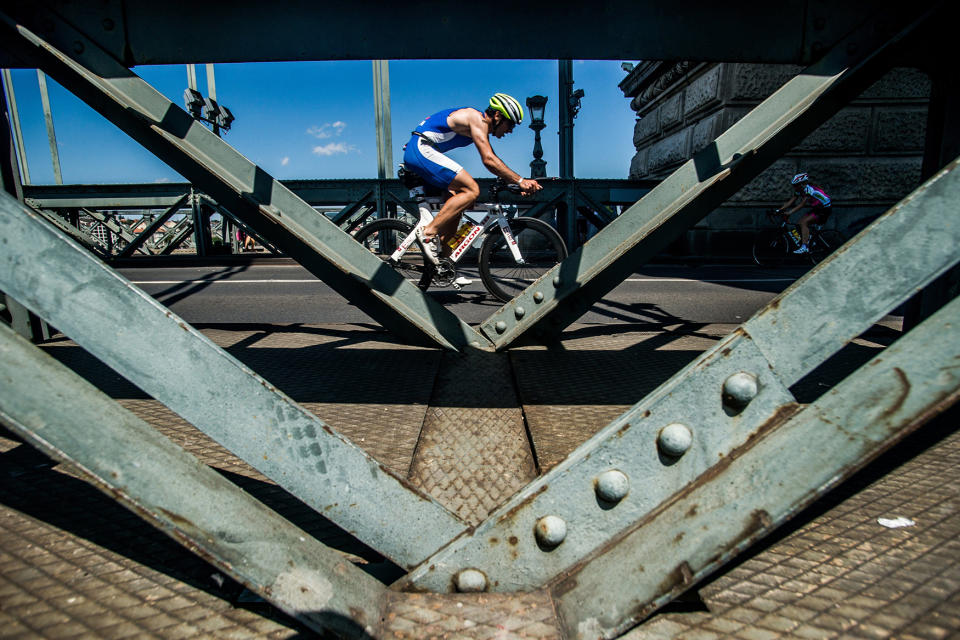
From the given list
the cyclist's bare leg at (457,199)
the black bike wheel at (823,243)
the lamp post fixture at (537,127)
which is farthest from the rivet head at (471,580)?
the lamp post fixture at (537,127)

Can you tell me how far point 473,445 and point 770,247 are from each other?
27.9 ft

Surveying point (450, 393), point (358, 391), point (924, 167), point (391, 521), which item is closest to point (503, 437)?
point (450, 393)

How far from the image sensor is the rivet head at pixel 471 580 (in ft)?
2.85

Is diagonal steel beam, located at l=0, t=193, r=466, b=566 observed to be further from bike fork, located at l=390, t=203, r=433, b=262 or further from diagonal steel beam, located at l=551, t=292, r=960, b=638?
bike fork, located at l=390, t=203, r=433, b=262

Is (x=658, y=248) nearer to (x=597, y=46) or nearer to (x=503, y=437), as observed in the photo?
(x=597, y=46)

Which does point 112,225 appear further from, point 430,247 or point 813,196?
point 813,196

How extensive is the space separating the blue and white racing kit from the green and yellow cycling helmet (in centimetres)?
31

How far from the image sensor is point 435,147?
12.9 feet

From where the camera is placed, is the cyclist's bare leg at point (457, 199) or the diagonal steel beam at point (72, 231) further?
the diagonal steel beam at point (72, 231)

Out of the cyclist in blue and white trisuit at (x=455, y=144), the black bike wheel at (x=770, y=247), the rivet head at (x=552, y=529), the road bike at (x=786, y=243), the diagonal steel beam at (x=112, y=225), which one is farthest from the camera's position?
the diagonal steel beam at (x=112, y=225)

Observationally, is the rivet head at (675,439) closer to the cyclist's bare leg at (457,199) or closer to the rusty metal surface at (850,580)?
the rusty metal surface at (850,580)

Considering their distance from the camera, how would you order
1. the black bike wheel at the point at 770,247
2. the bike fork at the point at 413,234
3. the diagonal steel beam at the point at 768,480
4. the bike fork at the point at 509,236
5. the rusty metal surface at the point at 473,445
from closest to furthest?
the diagonal steel beam at the point at 768,480 → the rusty metal surface at the point at 473,445 → the bike fork at the point at 413,234 → the bike fork at the point at 509,236 → the black bike wheel at the point at 770,247

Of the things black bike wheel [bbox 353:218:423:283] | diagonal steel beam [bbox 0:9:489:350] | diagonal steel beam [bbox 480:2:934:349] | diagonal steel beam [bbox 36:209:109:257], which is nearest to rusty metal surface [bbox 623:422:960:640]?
diagonal steel beam [bbox 480:2:934:349]

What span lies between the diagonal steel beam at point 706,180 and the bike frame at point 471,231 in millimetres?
2035
